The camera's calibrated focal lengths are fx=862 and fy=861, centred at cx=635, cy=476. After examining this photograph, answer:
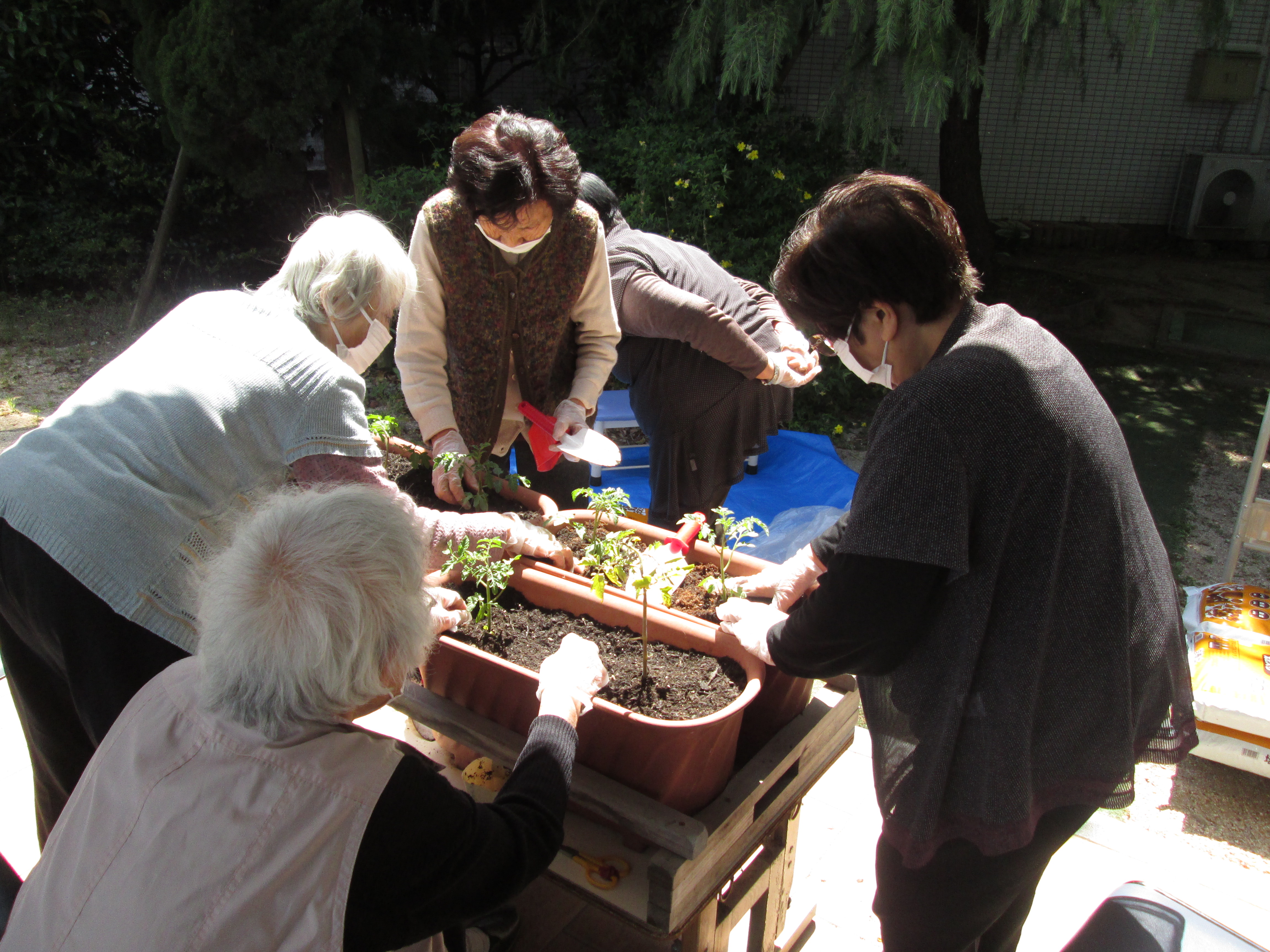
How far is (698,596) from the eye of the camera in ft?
5.75

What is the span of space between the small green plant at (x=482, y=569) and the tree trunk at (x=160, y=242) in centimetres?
604

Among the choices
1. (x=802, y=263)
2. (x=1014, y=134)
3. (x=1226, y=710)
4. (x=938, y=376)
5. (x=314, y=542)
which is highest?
(x=1014, y=134)

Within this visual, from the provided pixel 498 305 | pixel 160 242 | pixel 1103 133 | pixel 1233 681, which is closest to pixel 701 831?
pixel 498 305

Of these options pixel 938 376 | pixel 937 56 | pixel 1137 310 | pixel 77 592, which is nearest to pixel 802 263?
pixel 938 376

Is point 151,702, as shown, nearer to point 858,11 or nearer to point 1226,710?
point 1226,710

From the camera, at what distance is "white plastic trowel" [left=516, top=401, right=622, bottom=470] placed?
2209 millimetres

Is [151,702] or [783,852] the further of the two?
[783,852]

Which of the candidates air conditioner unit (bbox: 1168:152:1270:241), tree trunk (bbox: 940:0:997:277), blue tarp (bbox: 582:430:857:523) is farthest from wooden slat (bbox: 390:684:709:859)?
air conditioner unit (bbox: 1168:152:1270:241)

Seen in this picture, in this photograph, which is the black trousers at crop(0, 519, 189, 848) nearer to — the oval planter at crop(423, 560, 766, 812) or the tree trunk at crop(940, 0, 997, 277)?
the oval planter at crop(423, 560, 766, 812)

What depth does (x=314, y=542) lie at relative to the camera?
3.60 feet

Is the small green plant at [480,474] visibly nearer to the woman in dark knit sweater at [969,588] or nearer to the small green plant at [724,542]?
the small green plant at [724,542]

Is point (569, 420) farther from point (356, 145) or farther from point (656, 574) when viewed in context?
point (356, 145)

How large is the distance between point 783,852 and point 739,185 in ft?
14.1

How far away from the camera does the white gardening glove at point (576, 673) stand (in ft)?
4.45
